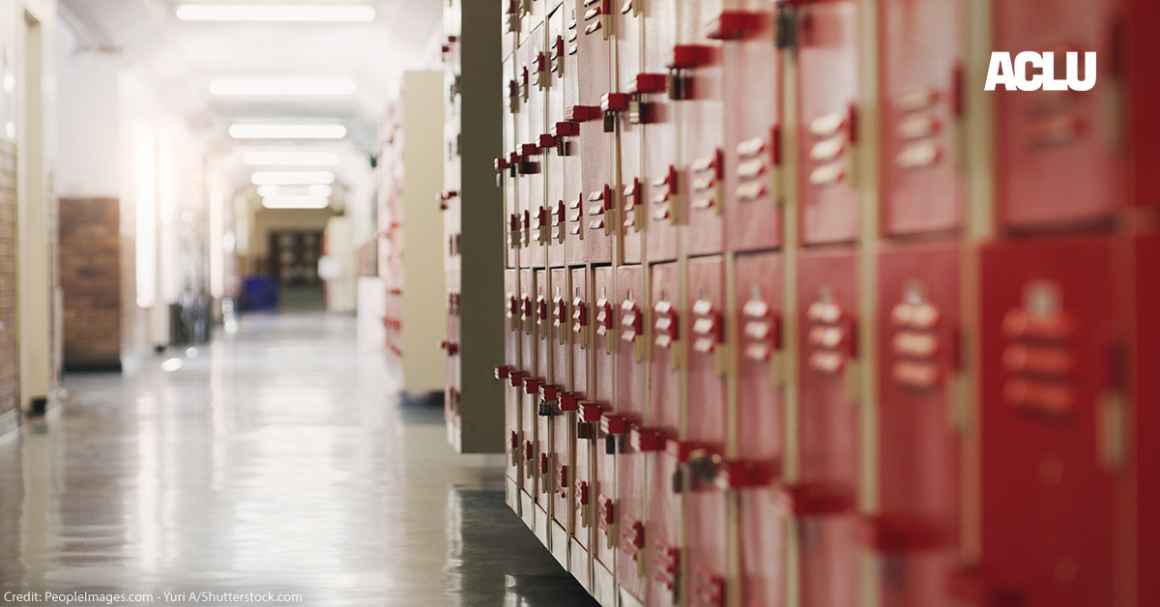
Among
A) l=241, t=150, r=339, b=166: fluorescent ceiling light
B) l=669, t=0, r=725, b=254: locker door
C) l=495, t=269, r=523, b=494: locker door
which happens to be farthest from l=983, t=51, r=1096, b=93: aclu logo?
l=241, t=150, r=339, b=166: fluorescent ceiling light

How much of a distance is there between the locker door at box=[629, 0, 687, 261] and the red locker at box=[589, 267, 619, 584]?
448 mm

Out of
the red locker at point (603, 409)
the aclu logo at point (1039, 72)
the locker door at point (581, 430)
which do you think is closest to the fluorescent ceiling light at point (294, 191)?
the locker door at point (581, 430)

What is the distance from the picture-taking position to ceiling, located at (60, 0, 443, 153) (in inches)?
513

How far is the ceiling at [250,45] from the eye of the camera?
13023 mm

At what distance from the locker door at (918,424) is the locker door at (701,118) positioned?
0.81 metres

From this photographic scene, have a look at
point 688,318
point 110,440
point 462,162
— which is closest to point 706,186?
point 688,318

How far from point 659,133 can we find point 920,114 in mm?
1426

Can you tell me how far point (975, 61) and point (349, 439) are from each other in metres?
7.63

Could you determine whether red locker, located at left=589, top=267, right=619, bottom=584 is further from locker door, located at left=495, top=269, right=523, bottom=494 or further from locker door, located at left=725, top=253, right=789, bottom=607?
locker door, located at left=495, top=269, right=523, bottom=494

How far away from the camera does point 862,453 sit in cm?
215

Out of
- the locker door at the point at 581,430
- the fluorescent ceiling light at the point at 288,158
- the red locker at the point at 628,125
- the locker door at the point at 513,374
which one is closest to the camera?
the red locker at the point at 628,125

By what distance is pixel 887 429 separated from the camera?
80.9 inches

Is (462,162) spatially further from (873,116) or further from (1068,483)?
(1068,483)

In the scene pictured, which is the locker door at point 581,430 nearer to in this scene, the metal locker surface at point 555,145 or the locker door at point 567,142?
the locker door at point 567,142
